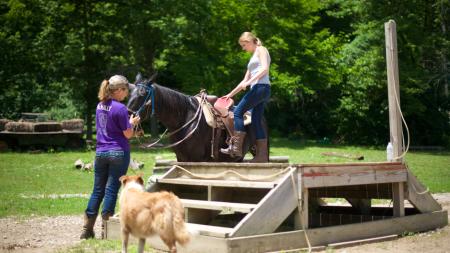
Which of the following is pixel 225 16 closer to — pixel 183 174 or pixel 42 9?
pixel 42 9

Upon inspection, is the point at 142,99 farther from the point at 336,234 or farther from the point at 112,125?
the point at 336,234

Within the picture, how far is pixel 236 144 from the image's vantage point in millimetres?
8672

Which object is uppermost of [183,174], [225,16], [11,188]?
[225,16]

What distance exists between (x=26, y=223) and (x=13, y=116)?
26.2 metres

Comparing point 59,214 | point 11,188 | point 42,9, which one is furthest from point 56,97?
point 59,214

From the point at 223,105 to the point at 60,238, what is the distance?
3373 millimetres

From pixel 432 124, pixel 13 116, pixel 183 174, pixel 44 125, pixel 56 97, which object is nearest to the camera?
pixel 183 174

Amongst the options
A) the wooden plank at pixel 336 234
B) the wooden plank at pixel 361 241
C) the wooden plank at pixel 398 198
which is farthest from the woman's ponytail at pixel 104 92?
the wooden plank at pixel 398 198

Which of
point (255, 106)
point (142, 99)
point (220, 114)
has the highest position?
point (142, 99)

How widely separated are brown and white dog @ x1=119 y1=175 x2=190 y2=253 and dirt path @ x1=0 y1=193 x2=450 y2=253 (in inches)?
61.0

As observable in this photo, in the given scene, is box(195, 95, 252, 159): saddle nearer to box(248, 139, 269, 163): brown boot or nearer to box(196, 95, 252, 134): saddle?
box(196, 95, 252, 134): saddle

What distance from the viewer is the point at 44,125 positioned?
24.4 m

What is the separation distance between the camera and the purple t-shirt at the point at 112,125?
703 centimetres

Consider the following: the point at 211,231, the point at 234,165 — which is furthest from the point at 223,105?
the point at 211,231
